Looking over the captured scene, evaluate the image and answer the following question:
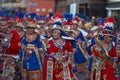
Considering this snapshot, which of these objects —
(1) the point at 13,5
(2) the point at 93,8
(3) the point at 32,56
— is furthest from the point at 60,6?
(3) the point at 32,56

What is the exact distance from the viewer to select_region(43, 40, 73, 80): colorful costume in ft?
26.5

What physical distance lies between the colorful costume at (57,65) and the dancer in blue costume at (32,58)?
0.97 m

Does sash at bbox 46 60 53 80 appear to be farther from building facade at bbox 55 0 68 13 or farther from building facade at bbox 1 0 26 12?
building facade at bbox 1 0 26 12

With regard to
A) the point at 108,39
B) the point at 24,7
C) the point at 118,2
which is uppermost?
the point at 108,39

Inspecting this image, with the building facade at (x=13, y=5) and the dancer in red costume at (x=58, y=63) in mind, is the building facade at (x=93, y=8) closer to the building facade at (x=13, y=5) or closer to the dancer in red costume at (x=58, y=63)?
the building facade at (x=13, y=5)

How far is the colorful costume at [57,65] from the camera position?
8.08 meters

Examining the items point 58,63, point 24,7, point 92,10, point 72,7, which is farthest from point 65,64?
point 24,7

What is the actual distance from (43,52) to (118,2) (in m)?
19.3

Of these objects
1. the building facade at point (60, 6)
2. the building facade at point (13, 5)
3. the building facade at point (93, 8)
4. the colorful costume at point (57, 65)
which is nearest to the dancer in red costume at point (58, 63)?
the colorful costume at point (57, 65)

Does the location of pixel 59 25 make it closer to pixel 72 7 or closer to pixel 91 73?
pixel 91 73

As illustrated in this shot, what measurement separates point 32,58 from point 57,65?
1.15 metres

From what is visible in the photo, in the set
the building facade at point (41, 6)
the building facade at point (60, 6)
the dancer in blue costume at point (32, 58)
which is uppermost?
the dancer in blue costume at point (32, 58)

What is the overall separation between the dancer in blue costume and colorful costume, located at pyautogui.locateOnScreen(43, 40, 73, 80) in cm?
97

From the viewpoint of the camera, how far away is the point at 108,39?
840cm
